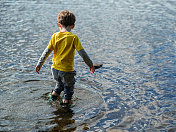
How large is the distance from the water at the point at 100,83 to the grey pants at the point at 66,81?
295mm

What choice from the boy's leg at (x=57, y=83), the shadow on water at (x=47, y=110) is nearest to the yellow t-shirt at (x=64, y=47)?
the boy's leg at (x=57, y=83)

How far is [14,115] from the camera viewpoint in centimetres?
466

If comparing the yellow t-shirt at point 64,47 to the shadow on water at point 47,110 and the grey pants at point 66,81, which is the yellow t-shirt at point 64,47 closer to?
the grey pants at point 66,81

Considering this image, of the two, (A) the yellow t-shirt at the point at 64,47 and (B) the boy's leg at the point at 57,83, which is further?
(B) the boy's leg at the point at 57,83

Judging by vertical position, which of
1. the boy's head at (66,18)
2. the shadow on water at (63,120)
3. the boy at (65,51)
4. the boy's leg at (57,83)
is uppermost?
the boy's head at (66,18)

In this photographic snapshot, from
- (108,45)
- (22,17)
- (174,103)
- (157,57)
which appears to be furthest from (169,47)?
(22,17)

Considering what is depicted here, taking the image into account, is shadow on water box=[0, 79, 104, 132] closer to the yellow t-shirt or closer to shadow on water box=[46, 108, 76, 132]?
shadow on water box=[46, 108, 76, 132]

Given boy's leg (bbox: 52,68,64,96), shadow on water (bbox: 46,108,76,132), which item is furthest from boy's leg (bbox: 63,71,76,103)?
shadow on water (bbox: 46,108,76,132)

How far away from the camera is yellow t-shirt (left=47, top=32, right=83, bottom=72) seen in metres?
4.86

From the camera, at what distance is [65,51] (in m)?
4.94

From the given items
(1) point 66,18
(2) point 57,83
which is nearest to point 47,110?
(2) point 57,83

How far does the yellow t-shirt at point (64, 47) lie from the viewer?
191 inches

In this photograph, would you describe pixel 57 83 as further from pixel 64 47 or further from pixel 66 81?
pixel 64 47

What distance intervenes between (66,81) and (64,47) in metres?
0.67
